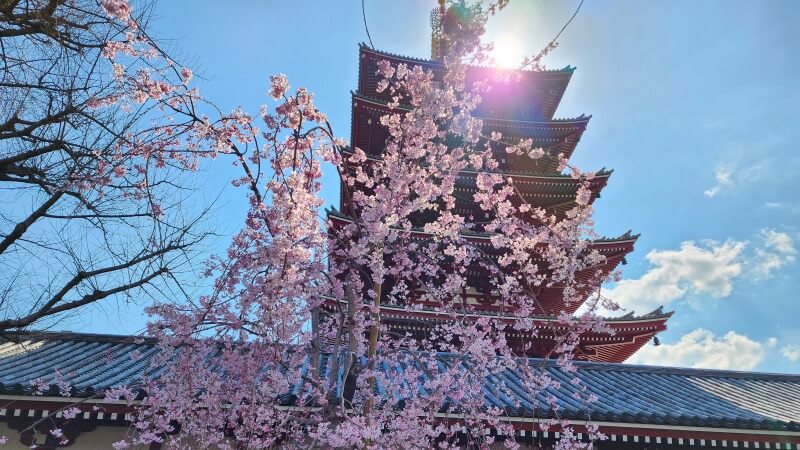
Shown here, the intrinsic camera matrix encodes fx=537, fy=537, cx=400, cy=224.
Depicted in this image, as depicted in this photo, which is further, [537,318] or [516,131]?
[516,131]

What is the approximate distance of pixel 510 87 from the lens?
17.0 m

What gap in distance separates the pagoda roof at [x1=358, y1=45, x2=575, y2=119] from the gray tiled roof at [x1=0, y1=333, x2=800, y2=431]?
28.3 ft

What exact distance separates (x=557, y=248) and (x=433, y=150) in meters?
2.85

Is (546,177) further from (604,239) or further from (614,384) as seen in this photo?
(614,384)

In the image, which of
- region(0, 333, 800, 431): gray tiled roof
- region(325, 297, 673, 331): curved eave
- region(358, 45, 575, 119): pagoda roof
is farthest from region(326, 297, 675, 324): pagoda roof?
region(358, 45, 575, 119): pagoda roof

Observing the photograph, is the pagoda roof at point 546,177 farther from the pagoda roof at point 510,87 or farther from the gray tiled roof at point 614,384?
the gray tiled roof at point 614,384

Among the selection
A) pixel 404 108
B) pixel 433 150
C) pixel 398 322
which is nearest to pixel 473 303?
pixel 398 322

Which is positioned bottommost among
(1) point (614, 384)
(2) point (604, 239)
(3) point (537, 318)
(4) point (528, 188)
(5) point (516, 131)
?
(1) point (614, 384)

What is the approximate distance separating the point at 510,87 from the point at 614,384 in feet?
32.0

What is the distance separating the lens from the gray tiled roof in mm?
8164

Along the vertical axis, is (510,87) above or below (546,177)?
above

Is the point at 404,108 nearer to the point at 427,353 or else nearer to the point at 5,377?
the point at 427,353

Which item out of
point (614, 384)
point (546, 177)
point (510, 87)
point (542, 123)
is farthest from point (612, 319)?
point (510, 87)

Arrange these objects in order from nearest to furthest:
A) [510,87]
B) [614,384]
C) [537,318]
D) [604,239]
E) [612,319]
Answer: [614,384]
[537,318]
[612,319]
[604,239]
[510,87]
